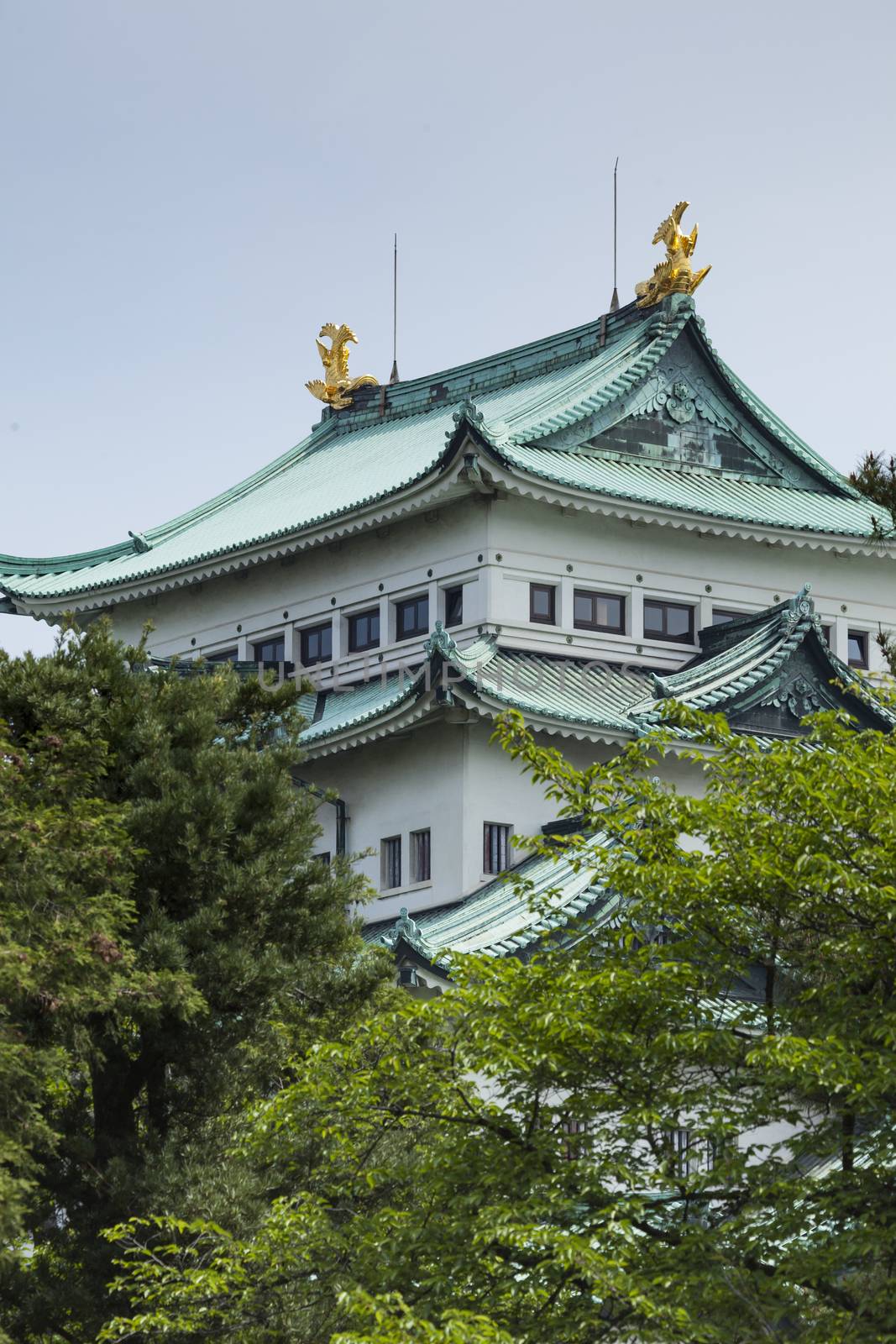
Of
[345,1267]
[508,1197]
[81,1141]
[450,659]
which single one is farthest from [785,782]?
[450,659]

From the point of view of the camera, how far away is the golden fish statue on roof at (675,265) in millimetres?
38469

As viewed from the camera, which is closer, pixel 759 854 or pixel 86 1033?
pixel 759 854

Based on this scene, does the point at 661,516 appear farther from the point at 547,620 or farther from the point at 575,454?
the point at 547,620

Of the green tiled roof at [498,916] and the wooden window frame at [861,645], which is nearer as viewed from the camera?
the green tiled roof at [498,916]

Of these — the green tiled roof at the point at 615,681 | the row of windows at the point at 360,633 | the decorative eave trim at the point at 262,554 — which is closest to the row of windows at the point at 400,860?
the green tiled roof at the point at 615,681

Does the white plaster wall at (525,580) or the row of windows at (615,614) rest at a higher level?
the white plaster wall at (525,580)

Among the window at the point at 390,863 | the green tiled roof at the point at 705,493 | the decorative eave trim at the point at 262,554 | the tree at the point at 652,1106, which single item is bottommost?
the tree at the point at 652,1106

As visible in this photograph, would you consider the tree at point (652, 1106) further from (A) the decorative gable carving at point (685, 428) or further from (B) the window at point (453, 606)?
(A) the decorative gable carving at point (685, 428)

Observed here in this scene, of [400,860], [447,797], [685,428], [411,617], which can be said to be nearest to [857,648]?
[685,428]

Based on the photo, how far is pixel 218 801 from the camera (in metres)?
21.4

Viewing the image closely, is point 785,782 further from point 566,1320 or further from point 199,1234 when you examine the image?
point 199,1234

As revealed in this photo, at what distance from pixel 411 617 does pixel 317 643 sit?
7.87ft

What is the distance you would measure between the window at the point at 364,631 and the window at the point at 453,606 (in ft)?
5.06

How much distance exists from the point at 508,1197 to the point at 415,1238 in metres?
0.76
